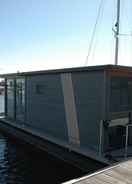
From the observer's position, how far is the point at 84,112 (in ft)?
21.6

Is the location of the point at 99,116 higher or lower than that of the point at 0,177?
higher

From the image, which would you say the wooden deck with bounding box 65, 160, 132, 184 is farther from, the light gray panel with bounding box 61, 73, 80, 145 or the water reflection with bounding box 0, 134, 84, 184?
the light gray panel with bounding box 61, 73, 80, 145

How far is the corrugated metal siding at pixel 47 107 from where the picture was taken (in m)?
7.46

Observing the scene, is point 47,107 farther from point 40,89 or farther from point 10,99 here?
point 10,99

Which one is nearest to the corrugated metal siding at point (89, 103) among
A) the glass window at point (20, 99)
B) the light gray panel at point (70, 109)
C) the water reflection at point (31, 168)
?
the light gray panel at point (70, 109)

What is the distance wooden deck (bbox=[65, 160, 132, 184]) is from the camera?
3.80m

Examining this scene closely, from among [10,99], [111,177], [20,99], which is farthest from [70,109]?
[10,99]

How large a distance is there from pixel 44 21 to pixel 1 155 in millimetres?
6090

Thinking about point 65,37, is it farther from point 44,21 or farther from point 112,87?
point 112,87

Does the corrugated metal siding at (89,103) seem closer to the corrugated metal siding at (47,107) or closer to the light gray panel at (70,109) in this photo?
the light gray panel at (70,109)

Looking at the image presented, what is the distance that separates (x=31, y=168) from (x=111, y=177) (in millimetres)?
3199

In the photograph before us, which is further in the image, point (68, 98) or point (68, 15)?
point (68, 15)

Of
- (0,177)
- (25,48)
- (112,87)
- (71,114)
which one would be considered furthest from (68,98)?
(25,48)

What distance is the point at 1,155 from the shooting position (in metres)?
7.57
